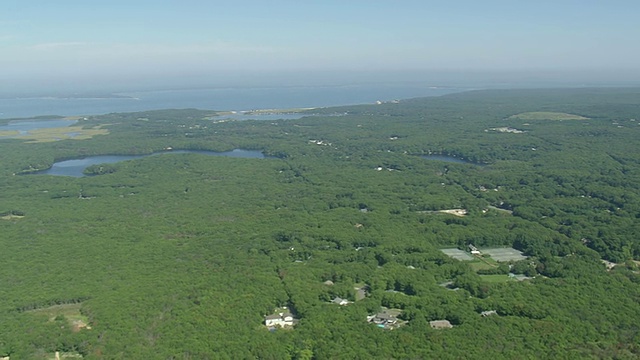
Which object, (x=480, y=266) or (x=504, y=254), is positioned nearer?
(x=480, y=266)

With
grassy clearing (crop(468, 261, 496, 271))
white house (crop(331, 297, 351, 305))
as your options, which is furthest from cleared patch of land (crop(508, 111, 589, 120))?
white house (crop(331, 297, 351, 305))

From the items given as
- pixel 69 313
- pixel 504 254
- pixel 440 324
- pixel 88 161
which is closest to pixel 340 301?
pixel 440 324

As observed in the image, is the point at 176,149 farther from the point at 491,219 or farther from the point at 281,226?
the point at 491,219

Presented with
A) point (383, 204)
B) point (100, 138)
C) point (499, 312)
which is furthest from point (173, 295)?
point (100, 138)

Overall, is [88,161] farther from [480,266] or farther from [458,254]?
[480,266]

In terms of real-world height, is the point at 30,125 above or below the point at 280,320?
above

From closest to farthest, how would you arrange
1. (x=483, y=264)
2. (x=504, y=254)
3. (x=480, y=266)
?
(x=480, y=266), (x=483, y=264), (x=504, y=254)

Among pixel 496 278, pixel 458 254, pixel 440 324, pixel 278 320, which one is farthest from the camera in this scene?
pixel 458 254

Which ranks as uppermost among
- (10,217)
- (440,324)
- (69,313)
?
(10,217)
